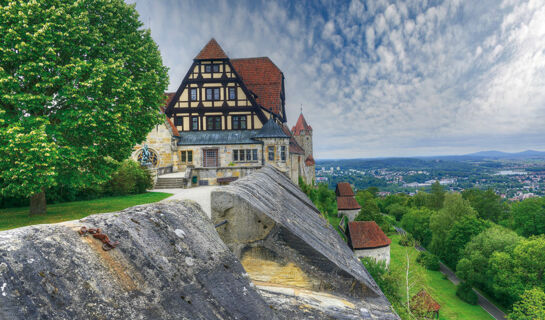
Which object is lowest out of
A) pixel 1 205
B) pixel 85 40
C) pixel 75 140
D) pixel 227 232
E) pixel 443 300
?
pixel 443 300

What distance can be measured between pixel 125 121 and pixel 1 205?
20.9 feet

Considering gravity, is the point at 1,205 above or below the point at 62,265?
below

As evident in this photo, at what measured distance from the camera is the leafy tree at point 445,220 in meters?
45.4

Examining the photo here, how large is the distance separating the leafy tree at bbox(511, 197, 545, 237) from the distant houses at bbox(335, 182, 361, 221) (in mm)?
24329

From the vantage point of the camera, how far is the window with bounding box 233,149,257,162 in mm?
28208

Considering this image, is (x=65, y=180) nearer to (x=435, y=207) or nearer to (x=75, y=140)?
(x=75, y=140)

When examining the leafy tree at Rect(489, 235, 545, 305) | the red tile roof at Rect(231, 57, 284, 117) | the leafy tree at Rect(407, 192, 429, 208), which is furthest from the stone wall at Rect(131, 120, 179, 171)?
the leafy tree at Rect(407, 192, 429, 208)

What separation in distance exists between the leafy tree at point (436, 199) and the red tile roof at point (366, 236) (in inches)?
1910

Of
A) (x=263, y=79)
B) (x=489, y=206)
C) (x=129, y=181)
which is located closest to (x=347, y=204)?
(x=263, y=79)

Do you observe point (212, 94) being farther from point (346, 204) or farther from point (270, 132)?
point (346, 204)

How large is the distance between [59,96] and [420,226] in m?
59.0

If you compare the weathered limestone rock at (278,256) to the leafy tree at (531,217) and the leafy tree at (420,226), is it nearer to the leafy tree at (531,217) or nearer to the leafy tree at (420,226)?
the leafy tree at (531,217)

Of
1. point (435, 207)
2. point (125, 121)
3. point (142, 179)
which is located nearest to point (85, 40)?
point (125, 121)

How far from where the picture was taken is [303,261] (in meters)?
3.10
